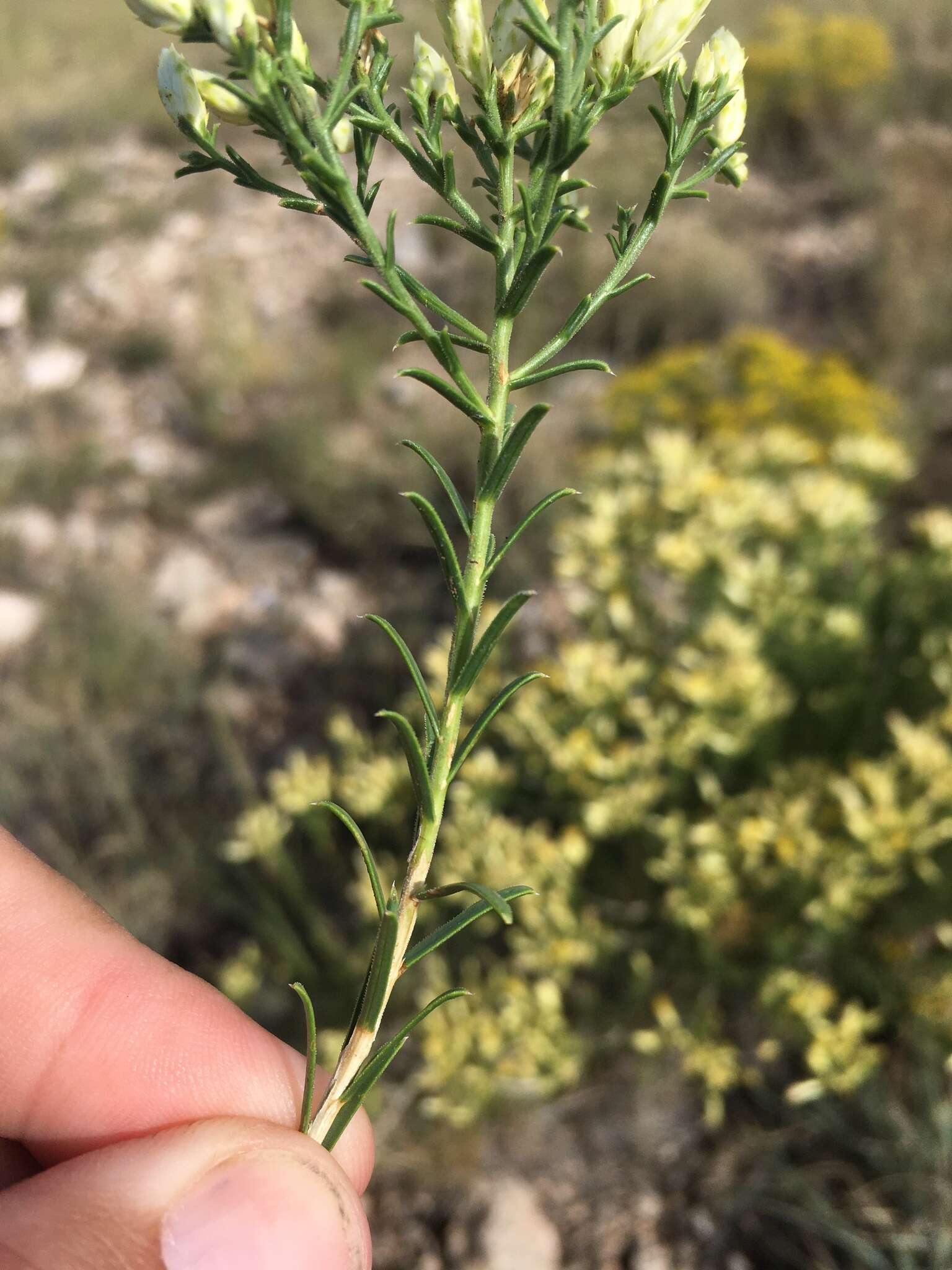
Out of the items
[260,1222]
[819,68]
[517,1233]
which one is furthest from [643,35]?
[819,68]

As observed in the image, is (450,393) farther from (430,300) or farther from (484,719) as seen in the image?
(484,719)

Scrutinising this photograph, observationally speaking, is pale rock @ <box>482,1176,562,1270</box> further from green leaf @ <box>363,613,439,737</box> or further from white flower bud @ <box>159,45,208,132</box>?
white flower bud @ <box>159,45,208,132</box>

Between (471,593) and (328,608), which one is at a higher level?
(471,593)

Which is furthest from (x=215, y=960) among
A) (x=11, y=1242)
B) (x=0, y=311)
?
(x=0, y=311)

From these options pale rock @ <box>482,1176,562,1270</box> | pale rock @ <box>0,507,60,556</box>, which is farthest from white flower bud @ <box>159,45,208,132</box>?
pale rock @ <box>0,507,60,556</box>

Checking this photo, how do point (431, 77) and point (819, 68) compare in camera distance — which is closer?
point (431, 77)

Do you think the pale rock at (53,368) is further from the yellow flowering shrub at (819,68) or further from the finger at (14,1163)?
the yellow flowering shrub at (819,68)
